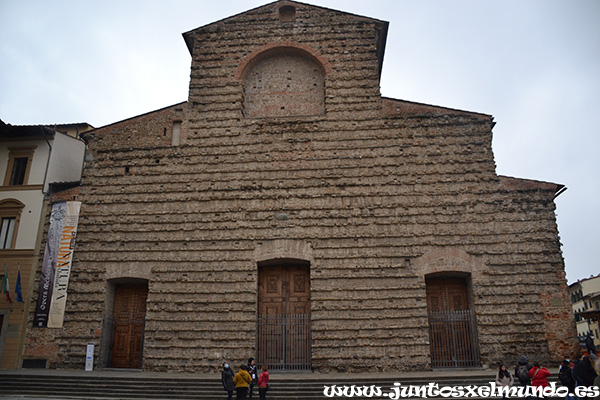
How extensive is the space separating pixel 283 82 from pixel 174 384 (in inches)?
367

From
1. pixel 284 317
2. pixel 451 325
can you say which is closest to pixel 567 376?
pixel 451 325

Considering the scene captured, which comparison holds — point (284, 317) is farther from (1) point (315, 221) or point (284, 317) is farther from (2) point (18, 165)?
(2) point (18, 165)

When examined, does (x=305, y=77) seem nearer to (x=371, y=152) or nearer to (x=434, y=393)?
(x=371, y=152)

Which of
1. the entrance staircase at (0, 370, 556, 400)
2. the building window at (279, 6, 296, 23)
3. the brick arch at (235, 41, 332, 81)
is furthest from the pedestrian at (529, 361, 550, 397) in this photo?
the building window at (279, 6, 296, 23)

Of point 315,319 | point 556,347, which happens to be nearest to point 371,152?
point 315,319

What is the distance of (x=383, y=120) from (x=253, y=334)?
7.09 meters

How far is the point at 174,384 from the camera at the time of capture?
10.9 metres

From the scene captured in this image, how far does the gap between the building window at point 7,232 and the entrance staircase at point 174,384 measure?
4.71 meters

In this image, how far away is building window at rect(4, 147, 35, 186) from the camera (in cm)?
1546

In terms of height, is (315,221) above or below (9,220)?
below

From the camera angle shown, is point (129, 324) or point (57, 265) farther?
point (57, 265)

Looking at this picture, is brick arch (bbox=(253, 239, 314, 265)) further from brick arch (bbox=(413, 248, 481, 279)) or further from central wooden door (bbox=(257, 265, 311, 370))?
brick arch (bbox=(413, 248, 481, 279))

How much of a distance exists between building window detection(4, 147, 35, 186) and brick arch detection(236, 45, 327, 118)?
7.31 m

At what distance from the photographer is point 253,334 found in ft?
40.8
